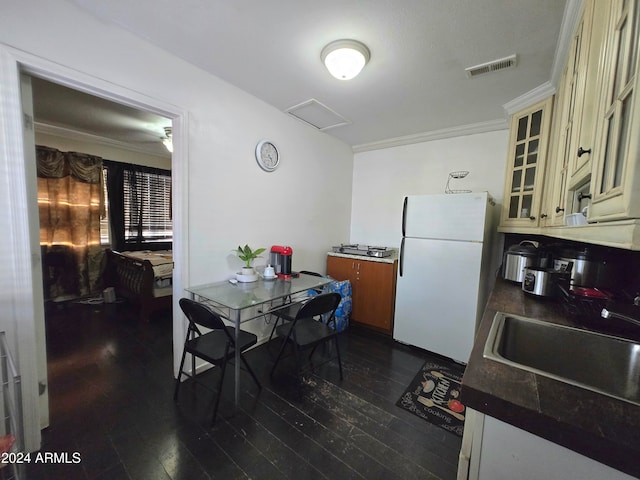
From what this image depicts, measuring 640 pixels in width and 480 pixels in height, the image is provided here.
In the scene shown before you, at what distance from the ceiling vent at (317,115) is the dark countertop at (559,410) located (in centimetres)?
251

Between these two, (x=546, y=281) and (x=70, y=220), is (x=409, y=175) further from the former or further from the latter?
(x=70, y=220)

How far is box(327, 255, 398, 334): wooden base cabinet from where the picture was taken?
2.99m

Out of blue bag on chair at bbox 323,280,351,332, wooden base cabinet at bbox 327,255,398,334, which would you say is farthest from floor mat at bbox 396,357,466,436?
blue bag on chair at bbox 323,280,351,332

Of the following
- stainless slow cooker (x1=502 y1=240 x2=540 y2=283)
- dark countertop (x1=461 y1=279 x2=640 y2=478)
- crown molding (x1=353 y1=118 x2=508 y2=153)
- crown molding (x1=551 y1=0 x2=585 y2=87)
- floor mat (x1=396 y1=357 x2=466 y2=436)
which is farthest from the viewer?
crown molding (x1=353 y1=118 x2=508 y2=153)

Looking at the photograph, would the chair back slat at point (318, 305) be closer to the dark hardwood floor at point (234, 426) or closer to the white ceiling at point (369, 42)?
the dark hardwood floor at point (234, 426)

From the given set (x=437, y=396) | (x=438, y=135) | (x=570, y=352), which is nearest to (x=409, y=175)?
(x=438, y=135)

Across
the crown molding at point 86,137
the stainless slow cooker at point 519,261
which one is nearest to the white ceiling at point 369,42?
the stainless slow cooker at point 519,261

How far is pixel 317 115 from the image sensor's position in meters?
2.79

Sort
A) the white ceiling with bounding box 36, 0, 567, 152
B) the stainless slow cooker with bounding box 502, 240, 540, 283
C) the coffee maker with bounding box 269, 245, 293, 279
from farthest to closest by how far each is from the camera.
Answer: the coffee maker with bounding box 269, 245, 293, 279 < the stainless slow cooker with bounding box 502, 240, 540, 283 < the white ceiling with bounding box 36, 0, 567, 152

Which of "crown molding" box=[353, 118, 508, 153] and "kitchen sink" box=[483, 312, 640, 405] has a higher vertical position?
"crown molding" box=[353, 118, 508, 153]

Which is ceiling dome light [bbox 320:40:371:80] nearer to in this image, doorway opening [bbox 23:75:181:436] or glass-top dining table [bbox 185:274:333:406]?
doorway opening [bbox 23:75:181:436]

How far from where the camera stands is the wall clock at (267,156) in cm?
250

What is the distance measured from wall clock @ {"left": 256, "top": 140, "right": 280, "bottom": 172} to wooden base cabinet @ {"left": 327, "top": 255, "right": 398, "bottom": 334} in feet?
4.75

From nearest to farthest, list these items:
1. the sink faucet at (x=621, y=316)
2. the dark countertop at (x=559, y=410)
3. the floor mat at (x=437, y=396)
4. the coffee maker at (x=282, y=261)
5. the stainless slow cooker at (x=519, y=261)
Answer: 1. the dark countertop at (x=559, y=410)
2. the sink faucet at (x=621, y=316)
3. the floor mat at (x=437, y=396)
4. the stainless slow cooker at (x=519, y=261)
5. the coffee maker at (x=282, y=261)
